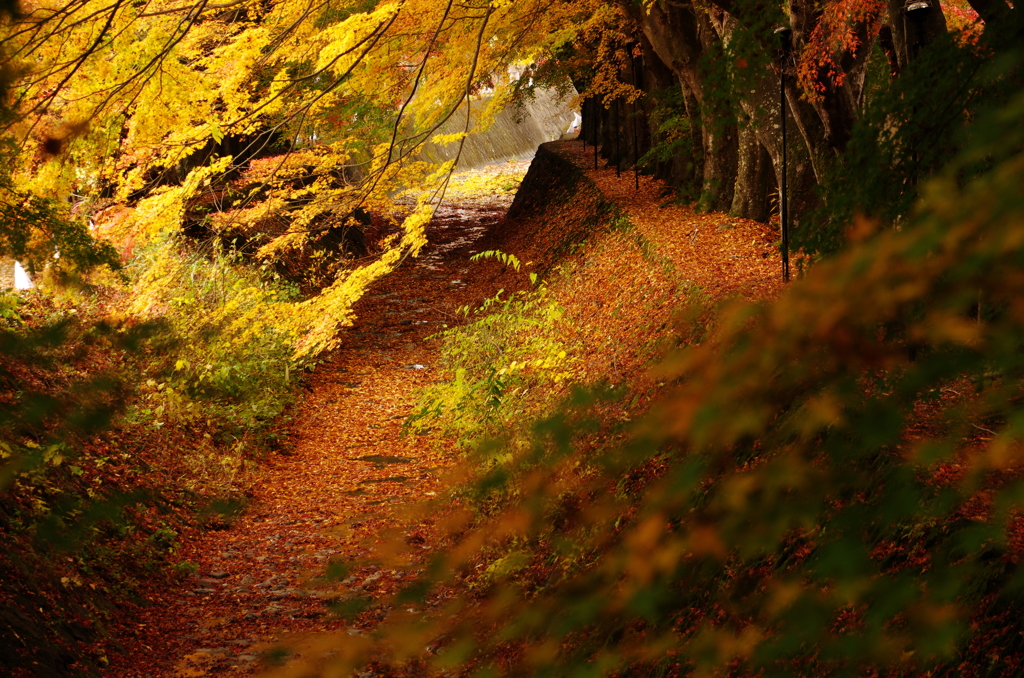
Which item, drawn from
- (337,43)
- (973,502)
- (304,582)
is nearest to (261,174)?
(337,43)

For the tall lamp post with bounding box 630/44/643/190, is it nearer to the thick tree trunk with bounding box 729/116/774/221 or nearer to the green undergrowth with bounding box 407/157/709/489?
the green undergrowth with bounding box 407/157/709/489

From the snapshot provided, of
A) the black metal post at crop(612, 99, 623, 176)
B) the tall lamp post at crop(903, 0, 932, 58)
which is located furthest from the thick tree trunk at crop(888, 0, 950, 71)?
the black metal post at crop(612, 99, 623, 176)

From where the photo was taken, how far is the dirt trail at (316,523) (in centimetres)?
548

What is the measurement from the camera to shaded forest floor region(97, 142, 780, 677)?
17.7ft

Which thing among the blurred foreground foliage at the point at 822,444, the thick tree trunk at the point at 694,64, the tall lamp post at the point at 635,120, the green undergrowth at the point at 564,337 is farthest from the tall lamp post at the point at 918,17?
the tall lamp post at the point at 635,120

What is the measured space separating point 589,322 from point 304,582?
559 centimetres

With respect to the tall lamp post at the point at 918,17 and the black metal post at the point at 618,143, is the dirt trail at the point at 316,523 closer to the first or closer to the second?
the tall lamp post at the point at 918,17

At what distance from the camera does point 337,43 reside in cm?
853

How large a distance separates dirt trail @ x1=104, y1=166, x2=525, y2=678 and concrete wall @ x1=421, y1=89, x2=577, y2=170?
749 inches

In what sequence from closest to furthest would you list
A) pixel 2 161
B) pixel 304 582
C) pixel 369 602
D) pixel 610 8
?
pixel 369 602 → pixel 2 161 → pixel 304 582 → pixel 610 8

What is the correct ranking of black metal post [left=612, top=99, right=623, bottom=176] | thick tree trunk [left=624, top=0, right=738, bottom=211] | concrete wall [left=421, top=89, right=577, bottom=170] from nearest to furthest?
thick tree trunk [left=624, top=0, right=738, bottom=211] < black metal post [left=612, top=99, right=623, bottom=176] < concrete wall [left=421, top=89, right=577, bottom=170]

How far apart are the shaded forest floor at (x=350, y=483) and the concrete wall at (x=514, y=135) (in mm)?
17321

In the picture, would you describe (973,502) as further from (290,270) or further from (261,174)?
(290,270)

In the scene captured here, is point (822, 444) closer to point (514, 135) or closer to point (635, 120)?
point (635, 120)
